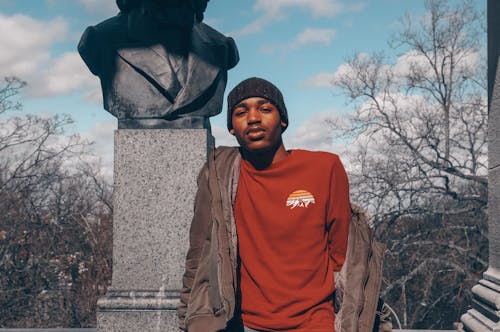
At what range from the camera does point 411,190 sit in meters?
Answer: 11.3

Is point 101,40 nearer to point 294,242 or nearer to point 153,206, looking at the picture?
point 153,206

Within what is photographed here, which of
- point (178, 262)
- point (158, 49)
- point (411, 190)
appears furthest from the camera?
point (411, 190)

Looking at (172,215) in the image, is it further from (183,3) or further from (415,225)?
(415,225)

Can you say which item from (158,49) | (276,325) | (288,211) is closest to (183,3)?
(158,49)

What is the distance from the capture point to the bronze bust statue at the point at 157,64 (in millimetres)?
4277

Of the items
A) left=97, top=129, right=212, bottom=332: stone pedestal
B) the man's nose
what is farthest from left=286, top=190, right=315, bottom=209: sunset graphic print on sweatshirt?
left=97, top=129, right=212, bottom=332: stone pedestal

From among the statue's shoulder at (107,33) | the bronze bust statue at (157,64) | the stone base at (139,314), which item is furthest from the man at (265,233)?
the statue's shoulder at (107,33)

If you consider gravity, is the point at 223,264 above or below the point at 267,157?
below

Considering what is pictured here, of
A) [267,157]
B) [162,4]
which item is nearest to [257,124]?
[267,157]

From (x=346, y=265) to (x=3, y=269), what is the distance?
12244 mm

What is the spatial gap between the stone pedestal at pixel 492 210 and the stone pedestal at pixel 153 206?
2.35m

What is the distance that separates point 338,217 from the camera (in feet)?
7.29

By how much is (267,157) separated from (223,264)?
19.8 inches

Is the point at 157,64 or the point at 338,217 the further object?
the point at 157,64
